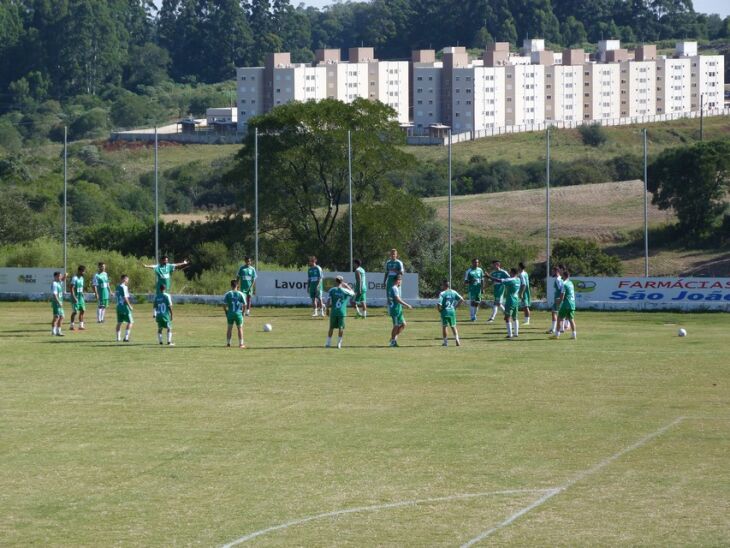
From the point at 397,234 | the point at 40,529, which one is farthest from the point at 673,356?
the point at 397,234

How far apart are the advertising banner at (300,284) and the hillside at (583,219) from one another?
33.7m

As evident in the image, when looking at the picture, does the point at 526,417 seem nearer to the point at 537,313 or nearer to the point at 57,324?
the point at 57,324

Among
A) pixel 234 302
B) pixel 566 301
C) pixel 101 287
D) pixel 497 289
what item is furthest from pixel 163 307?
pixel 497 289

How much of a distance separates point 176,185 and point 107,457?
102 m

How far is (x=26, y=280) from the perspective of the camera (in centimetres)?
5428

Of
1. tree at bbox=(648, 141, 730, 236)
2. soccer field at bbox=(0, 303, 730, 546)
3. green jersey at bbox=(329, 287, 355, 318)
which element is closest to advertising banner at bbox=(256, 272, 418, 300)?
soccer field at bbox=(0, 303, 730, 546)

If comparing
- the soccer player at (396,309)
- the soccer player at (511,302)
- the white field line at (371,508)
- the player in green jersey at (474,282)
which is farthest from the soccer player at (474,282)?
the white field line at (371,508)

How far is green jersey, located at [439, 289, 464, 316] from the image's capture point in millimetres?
35219

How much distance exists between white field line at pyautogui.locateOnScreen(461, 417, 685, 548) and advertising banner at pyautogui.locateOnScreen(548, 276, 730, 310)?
22.9 meters

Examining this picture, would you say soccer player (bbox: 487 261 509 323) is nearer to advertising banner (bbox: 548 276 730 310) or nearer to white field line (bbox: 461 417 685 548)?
advertising banner (bbox: 548 276 730 310)

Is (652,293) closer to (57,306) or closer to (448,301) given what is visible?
(448,301)

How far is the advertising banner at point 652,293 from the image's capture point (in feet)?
155

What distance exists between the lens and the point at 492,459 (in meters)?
21.6

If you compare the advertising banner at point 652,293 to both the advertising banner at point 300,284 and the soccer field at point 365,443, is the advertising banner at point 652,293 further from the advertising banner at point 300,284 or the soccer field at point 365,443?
the soccer field at point 365,443
